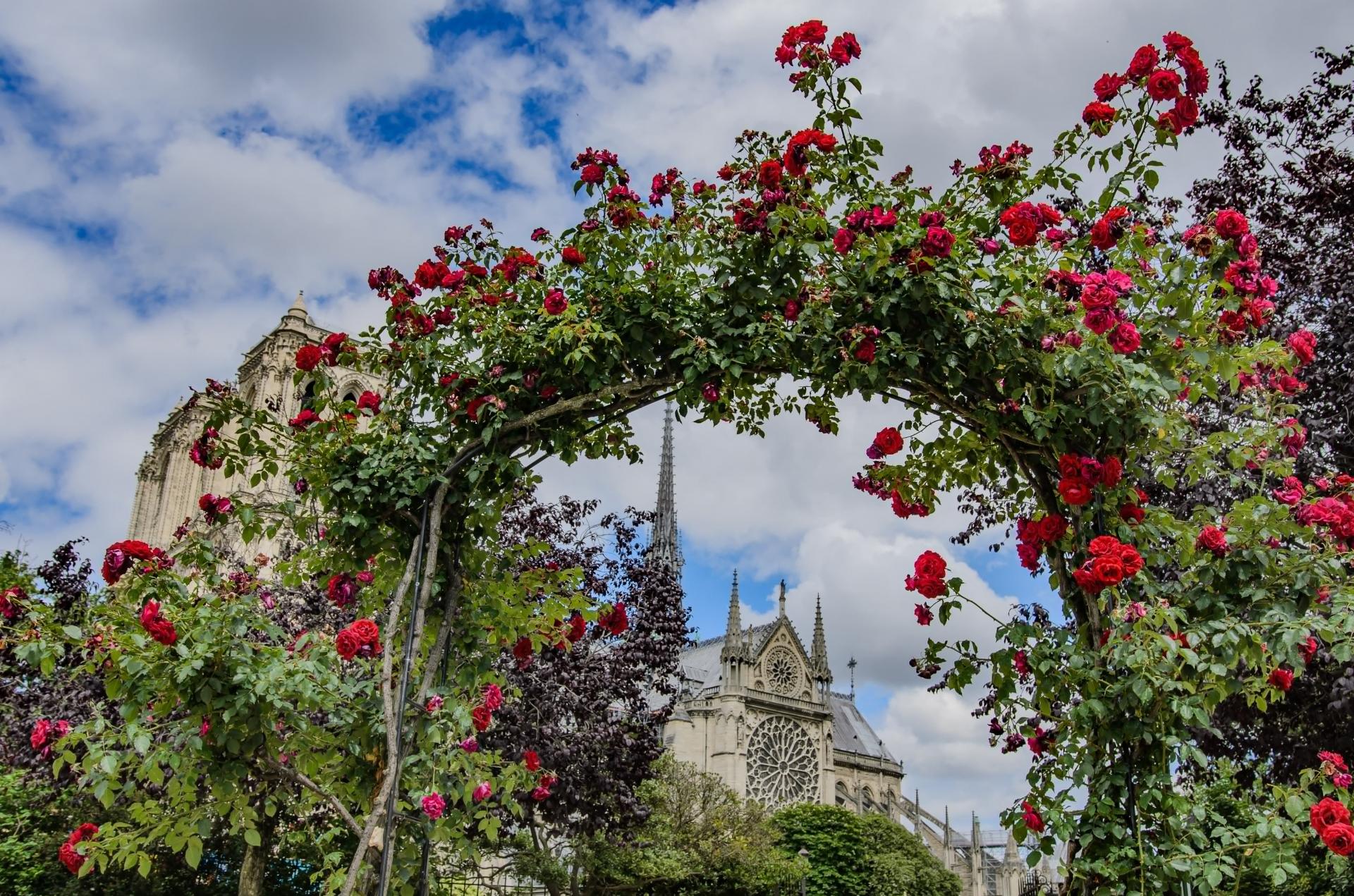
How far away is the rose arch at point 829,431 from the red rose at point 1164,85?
17 millimetres

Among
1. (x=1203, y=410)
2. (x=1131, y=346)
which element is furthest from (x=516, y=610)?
(x=1203, y=410)

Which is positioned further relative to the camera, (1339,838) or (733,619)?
(733,619)

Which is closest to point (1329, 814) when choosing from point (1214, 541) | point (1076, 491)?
point (1214, 541)

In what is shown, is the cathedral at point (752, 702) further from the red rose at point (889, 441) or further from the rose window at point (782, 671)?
the red rose at point (889, 441)

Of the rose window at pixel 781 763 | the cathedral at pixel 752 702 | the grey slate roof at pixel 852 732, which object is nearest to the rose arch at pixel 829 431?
the cathedral at pixel 752 702

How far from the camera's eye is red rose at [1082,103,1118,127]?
4.46 meters

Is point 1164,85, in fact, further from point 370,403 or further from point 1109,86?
point 370,403

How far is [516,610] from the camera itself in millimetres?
5477

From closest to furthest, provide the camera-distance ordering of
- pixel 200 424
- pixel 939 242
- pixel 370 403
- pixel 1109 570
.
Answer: pixel 1109 570
pixel 939 242
pixel 370 403
pixel 200 424

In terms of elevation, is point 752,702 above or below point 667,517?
below

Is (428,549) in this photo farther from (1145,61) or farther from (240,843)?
(240,843)

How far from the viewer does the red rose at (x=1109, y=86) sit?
175 inches

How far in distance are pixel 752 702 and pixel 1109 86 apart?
44.4 meters

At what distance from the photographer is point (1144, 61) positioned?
14.3 ft
